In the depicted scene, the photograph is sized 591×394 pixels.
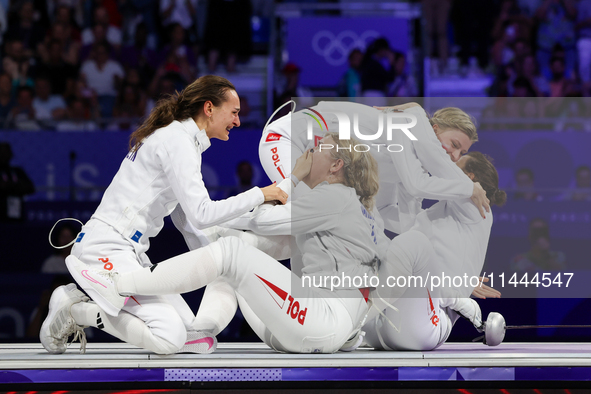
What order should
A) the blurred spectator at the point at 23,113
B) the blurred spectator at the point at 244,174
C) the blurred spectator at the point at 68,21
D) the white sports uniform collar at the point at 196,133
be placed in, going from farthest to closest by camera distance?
1. the blurred spectator at the point at 68,21
2. the blurred spectator at the point at 23,113
3. the blurred spectator at the point at 244,174
4. the white sports uniform collar at the point at 196,133

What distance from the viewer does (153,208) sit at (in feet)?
9.05

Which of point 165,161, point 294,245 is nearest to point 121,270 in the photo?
point 165,161

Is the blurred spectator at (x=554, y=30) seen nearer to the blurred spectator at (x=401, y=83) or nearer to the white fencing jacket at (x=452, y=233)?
the blurred spectator at (x=401, y=83)

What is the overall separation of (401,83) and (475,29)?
162 centimetres

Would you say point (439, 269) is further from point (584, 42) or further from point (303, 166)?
point (584, 42)

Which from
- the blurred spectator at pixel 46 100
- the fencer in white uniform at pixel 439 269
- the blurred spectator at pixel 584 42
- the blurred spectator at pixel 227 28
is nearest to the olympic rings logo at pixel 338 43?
the blurred spectator at pixel 227 28

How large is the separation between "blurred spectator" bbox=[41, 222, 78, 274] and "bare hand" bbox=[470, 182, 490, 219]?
3271 millimetres

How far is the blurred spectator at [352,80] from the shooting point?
22.5ft

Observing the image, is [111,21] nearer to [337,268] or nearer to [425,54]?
[425,54]

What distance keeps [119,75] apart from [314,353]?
5187 millimetres

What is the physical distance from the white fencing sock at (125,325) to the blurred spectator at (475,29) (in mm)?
6002

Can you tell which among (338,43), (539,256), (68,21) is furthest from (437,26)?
(539,256)

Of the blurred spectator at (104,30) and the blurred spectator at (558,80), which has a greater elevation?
the blurred spectator at (104,30)

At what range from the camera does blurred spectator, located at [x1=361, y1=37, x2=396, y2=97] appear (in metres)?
6.77
